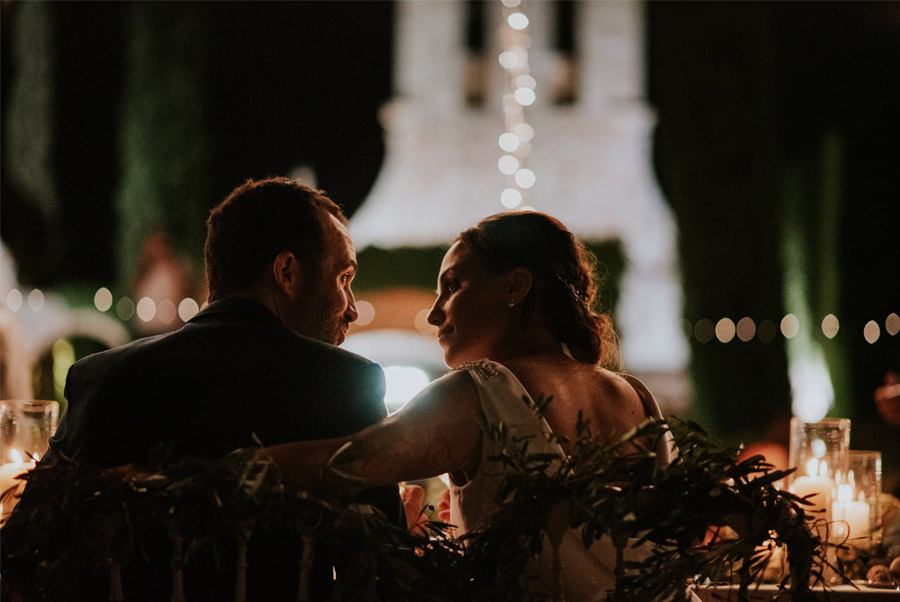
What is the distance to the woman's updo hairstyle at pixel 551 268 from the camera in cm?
309

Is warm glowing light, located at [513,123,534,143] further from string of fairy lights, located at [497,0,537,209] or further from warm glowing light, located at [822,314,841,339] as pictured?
warm glowing light, located at [822,314,841,339]

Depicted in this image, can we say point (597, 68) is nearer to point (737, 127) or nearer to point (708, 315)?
point (737, 127)

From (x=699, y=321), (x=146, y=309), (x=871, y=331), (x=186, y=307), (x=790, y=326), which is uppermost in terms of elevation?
(x=699, y=321)

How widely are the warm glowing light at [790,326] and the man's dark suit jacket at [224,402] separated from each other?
1496cm

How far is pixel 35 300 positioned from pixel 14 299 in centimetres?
34

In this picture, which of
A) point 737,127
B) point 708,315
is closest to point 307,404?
point 708,315

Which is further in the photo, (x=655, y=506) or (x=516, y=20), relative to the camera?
(x=516, y=20)

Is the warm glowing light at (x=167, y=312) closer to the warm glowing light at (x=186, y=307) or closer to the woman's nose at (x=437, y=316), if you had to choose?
the warm glowing light at (x=186, y=307)

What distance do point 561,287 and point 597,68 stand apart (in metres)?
21.2

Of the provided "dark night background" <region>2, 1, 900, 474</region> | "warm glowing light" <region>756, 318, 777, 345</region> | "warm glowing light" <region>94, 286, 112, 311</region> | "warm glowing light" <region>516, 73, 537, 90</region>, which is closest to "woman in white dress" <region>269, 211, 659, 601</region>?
"dark night background" <region>2, 1, 900, 474</region>

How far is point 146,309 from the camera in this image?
67.7ft

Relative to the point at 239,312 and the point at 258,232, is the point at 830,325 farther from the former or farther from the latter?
the point at 239,312

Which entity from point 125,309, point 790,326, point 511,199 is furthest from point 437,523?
point 125,309

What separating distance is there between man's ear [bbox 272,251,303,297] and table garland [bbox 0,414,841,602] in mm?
564
